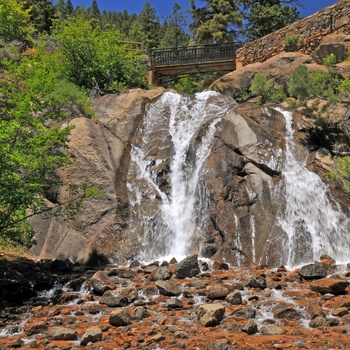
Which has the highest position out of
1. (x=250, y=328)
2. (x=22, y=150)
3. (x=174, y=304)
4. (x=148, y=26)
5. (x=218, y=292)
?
(x=148, y=26)

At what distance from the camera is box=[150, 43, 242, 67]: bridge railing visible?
2867cm

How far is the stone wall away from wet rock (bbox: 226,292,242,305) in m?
17.3

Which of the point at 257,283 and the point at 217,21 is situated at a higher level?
the point at 217,21

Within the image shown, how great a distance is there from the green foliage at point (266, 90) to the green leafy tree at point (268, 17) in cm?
1513

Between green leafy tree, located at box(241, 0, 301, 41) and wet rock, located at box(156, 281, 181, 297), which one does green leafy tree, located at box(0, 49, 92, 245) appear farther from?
green leafy tree, located at box(241, 0, 301, 41)

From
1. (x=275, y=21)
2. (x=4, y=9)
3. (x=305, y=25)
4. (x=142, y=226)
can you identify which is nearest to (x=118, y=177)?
(x=142, y=226)

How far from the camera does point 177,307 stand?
9531 mm

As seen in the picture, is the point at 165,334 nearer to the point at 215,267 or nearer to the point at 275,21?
the point at 215,267

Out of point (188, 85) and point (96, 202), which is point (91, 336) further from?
point (188, 85)

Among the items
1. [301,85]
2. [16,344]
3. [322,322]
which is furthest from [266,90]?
[16,344]

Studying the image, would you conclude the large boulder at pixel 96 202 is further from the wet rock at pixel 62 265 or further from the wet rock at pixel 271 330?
the wet rock at pixel 271 330

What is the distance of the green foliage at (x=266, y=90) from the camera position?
2139 centimetres

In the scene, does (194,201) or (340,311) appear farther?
(194,201)

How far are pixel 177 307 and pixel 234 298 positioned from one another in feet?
4.41
